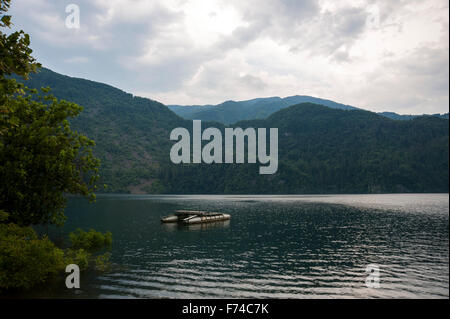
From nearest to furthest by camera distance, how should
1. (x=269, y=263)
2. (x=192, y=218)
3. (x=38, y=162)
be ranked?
(x=38, y=162), (x=269, y=263), (x=192, y=218)

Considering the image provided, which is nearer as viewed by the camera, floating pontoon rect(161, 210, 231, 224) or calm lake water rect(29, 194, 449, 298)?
calm lake water rect(29, 194, 449, 298)

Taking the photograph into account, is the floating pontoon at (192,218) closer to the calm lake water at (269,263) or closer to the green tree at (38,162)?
the calm lake water at (269,263)

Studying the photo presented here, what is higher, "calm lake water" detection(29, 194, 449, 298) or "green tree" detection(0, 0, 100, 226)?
"green tree" detection(0, 0, 100, 226)

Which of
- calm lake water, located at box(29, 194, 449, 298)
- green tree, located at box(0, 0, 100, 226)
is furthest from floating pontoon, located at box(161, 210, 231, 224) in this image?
green tree, located at box(0, 0, 100, 226)

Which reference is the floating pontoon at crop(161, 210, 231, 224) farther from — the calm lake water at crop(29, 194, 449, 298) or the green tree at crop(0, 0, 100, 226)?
the green tree at crop(0, 0, 100, 226)

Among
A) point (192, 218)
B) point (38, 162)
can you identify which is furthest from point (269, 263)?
point (192, 218)

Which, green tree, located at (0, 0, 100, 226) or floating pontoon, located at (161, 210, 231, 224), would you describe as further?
floating pontoon, located at (161, 210, 231, 224)

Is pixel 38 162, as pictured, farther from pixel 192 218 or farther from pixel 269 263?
pixel 192 218

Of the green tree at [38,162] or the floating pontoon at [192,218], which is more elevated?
the green tree at [38,162]

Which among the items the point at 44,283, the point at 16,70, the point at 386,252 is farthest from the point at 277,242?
the point at 16,70

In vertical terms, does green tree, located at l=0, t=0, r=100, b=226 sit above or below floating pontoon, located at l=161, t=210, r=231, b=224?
above

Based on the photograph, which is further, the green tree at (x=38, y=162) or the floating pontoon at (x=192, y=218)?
the floating pontoon at (x=192, y=218)

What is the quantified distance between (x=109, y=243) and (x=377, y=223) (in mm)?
81093

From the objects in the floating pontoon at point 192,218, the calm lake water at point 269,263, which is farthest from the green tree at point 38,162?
the floating pontoon at point 192,218
